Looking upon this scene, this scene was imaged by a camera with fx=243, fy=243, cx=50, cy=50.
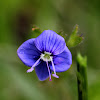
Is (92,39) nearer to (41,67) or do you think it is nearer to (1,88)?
(1,88)

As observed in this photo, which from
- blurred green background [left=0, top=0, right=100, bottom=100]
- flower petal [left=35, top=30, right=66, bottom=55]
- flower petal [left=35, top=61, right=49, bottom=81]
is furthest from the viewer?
blurred green background [left=0, top=0, right=100, bottom=100]

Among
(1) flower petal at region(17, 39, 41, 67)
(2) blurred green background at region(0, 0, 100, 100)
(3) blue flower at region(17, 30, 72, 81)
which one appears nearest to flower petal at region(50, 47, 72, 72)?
(3) blue flower at region(17, 30, 72, 81)

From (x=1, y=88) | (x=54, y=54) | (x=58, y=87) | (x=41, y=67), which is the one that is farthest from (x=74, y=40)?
(x=1, y=88)

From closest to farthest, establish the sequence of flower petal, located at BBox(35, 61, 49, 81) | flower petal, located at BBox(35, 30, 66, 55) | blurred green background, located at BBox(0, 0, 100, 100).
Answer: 1. flower petal, located at BBox(35, 30, 66, 55)
2. flower petal, located at BBox(35, 61, 49, 81)
3. blurred green background, located at BBox(0, 0, 100, 100)

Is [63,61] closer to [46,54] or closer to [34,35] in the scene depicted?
[46,54]

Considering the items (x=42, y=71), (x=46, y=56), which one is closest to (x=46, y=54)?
(x=46, y=56)

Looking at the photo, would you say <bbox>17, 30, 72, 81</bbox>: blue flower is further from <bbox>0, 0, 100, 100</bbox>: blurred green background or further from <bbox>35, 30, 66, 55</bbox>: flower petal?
<bbox>0, 0, 100, 100</bbox>: blurred green background
